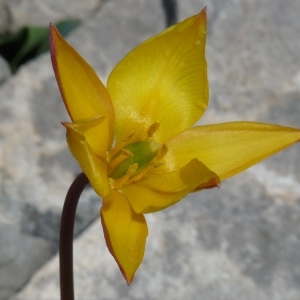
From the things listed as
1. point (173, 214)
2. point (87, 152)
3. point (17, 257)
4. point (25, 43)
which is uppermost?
point (87, 152)

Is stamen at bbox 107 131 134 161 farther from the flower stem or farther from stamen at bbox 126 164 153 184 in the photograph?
the flower stem

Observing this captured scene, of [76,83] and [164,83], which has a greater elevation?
[76,83]

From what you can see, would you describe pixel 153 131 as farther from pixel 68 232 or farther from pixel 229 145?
pixel 68 232

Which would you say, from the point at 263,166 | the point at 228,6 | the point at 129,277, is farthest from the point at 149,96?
the point at 228,6

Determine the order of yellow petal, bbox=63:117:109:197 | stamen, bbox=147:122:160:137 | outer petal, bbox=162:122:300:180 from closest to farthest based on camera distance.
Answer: yellow petal, bbox=63:117:109:197 < outer petal, bbox=162:122:300:180 < stamen, bbox=147:122:160:137

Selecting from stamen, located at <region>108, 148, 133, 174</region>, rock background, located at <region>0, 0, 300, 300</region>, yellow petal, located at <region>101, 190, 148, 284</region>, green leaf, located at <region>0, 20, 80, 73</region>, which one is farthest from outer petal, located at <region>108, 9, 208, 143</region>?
green leaf, located at <region>0, 20, 80, 73</region>

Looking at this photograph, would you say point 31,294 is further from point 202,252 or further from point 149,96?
point 149,96

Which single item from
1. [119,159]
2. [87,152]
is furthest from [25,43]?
[87,152]
